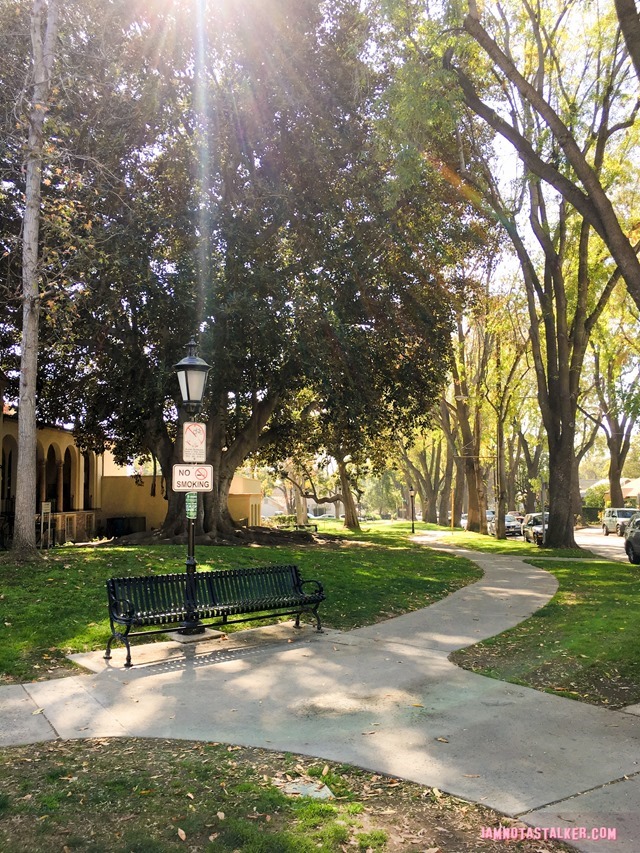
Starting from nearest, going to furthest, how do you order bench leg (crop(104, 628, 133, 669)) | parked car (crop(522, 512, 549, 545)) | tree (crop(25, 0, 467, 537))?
bench leg (crop(104, 628, 133, 669)), tree (crop(25, 0, 467, 537)), parked car (crop(522, 512, 549, 545))

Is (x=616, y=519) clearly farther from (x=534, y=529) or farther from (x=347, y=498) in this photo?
(x=347, y=498)

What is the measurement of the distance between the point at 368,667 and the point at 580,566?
12440 millimetres

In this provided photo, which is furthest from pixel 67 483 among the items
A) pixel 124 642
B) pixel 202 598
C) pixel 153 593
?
pixel 124 642

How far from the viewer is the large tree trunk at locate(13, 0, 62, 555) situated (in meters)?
13.0

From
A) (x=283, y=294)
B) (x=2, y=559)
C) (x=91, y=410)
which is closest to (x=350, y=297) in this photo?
(x=283, y=294)

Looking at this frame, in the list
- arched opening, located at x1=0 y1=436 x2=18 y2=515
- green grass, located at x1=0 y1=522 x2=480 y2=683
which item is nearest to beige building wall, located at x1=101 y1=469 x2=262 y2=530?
arched opening, located at x1=0 y1=436 x2=18 y2=515

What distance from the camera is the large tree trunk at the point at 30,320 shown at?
13.0 m

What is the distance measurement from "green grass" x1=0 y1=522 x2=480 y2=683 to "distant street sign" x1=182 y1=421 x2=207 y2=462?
238 cm

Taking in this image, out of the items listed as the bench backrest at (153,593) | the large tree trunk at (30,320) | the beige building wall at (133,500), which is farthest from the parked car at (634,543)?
the beige building wall at (133,500)

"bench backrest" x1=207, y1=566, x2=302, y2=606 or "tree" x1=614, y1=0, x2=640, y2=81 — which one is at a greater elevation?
"tree" x1=614, y1=0, x2=640, y2=81

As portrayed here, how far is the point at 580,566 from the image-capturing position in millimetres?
17891

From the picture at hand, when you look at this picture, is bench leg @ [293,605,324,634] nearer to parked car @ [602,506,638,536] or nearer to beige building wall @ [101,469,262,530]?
beige building wall @ [101,469,262,530]

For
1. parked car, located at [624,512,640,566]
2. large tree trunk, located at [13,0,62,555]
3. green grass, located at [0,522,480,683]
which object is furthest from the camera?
parked car, located at [624,512,640,566]

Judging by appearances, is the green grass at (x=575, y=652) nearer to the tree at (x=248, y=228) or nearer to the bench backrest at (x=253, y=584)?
the bench backrest at (x=253, y=584)
